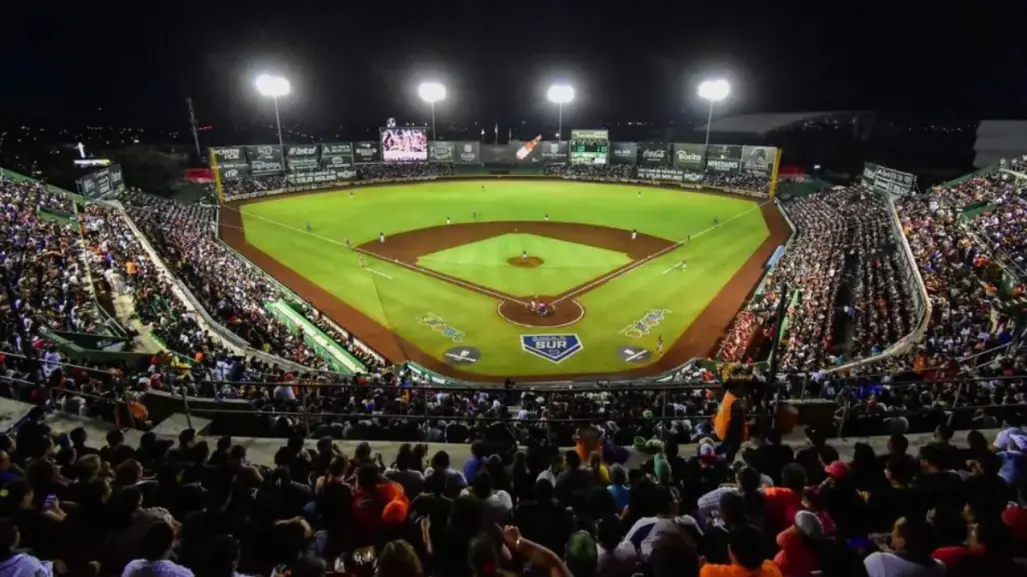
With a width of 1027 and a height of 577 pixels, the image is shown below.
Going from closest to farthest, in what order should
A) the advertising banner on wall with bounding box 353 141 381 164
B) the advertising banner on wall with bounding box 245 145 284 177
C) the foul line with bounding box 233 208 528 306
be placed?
the foul line with bounding box 233 208 528 306 → the advertising banner on wall with bounding box 245 145 284 177 → the advertising banner on wall with bounding box 353 141 381 164

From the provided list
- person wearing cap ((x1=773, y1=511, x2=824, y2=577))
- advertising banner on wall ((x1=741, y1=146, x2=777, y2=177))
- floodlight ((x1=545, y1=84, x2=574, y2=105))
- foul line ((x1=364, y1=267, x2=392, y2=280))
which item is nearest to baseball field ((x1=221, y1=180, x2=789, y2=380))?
foul line ((x1=364, y1=267, x2=392, y2=280))

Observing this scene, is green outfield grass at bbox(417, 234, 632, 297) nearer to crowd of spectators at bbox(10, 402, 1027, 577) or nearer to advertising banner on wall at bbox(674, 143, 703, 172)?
crowd of spectators at bbox(10, 402, 1027, 577)

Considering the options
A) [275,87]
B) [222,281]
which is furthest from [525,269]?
[275,87]

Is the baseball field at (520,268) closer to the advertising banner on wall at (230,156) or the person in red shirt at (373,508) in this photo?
the advertising banner on wall at (230,156)

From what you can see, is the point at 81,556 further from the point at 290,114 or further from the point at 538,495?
the point at 290,114

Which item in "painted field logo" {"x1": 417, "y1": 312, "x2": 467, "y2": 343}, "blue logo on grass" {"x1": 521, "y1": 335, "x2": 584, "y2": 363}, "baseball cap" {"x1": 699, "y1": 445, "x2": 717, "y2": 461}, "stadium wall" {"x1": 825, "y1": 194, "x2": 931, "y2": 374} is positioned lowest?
"blue logo on grass" {"x1": 521, "y1": 335, "x2": 584, "y2": 363}

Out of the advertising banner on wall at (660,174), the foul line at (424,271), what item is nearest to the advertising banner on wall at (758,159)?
the advertising banner on wall at (660,174)

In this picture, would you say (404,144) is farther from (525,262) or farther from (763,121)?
(763,121)

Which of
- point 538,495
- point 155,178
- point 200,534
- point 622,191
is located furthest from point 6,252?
point 622,191
